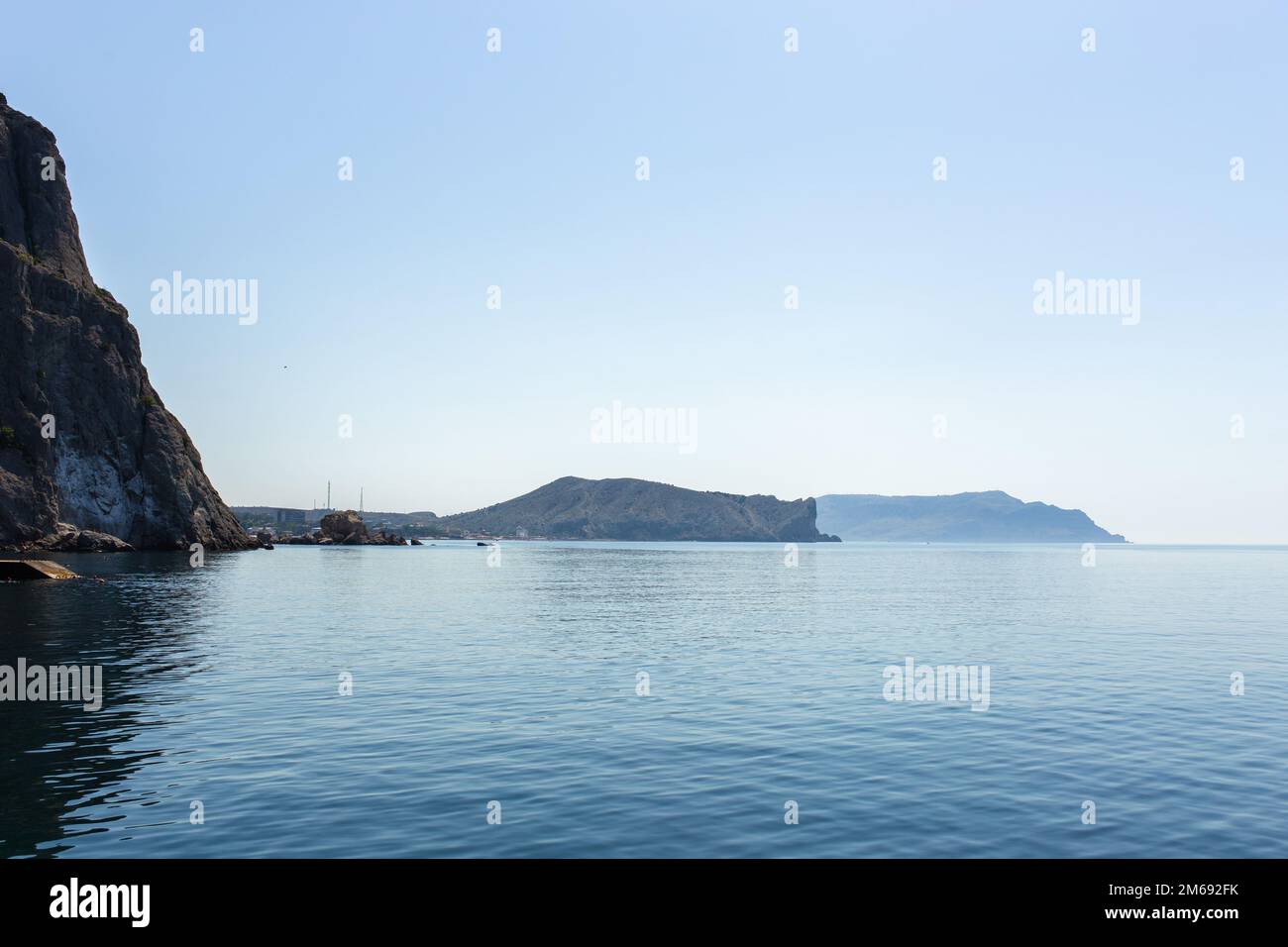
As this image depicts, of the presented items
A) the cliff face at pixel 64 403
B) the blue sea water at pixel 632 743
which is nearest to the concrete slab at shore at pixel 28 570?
the blue sea water at pixel 632 743

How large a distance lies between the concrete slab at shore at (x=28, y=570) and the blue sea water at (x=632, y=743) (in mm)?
36014

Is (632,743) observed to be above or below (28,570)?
below

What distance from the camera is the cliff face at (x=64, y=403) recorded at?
16000 centimetres

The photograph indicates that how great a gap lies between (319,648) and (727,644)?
23.5 metres

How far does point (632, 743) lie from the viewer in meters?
26.7

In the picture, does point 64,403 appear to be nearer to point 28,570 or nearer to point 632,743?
point 28,570

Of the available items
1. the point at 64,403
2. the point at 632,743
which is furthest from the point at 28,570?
the point at 64,403

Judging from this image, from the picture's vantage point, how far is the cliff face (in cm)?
16000

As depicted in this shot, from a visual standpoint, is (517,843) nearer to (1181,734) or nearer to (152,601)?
(1181,734)

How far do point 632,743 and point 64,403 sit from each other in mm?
187172

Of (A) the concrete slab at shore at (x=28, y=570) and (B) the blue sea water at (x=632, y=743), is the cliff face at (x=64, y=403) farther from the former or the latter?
(B) the blue sea water at (x=632, y=743)

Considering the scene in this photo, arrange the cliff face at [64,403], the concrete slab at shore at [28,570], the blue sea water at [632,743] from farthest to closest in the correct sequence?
the cliff face at [64,403] → the concrete slab at shore at [28,570] → the blue sea water at [632,743]
